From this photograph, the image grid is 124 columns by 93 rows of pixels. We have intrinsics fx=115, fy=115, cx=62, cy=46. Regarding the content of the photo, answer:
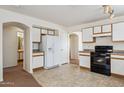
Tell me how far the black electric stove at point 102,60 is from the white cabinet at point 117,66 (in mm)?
162

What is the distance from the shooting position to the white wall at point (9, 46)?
5953 mm

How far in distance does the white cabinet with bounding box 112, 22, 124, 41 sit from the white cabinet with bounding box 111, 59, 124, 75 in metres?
0.87

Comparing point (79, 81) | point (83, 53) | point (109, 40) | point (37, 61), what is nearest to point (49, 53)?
point (37, 61)

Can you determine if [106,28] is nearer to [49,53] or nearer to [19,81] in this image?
[49,53]

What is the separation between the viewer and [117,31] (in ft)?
14.8

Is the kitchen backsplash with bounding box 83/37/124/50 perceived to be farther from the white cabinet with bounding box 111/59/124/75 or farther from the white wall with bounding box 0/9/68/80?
the white wall with bounding box 0/9/68/80

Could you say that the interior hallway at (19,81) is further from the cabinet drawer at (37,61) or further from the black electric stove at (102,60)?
the black electric stove at (102,60)

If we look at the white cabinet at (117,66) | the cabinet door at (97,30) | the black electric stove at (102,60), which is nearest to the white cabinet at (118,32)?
the black electric stove at (102,60)

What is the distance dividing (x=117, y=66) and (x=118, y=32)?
1314 millimetres

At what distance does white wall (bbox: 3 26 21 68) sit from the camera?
5.95 metres

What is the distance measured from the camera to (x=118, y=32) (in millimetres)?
4492
